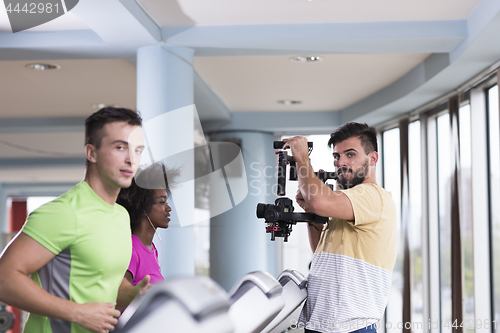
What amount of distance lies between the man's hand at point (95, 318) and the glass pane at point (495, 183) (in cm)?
290

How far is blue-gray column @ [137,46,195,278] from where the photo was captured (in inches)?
105

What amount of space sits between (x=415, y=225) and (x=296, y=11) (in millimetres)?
2579

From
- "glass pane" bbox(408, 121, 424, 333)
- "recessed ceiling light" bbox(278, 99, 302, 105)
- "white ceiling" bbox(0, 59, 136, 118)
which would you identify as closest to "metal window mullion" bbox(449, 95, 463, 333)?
"glass pane" bbox(408, 121, 424, 333)

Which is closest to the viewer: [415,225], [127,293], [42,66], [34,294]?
[34,294]

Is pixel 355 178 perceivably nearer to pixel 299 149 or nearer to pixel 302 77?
pixel 299 149

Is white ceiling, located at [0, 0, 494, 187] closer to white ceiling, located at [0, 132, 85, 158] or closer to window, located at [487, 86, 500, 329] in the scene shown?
window, located at [487, 86, 500, 329]

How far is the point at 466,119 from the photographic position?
3.64 m

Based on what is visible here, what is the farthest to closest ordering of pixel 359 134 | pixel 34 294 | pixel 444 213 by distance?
pixel 444 213 < pixel 359 134 < pixel 34 294

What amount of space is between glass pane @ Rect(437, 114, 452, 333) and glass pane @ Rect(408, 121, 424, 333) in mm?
203

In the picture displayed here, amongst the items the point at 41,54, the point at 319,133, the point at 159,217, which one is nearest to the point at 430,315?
the point at 319,133

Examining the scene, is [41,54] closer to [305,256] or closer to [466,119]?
[466,119]

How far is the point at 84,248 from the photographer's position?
122cm

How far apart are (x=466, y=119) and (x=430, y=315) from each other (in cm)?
168

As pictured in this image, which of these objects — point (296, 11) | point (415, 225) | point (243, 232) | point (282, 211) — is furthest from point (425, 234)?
point (282, 211)
